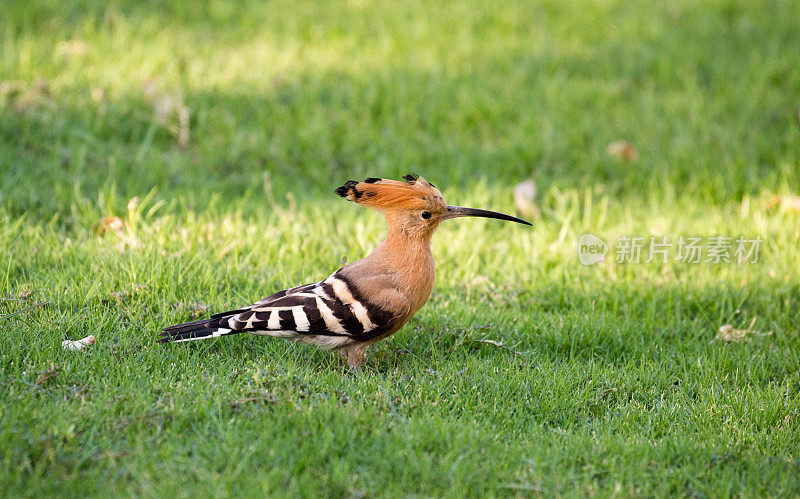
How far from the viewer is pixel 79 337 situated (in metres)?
3.61

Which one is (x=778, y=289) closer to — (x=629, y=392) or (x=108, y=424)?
(x=629, y=392)

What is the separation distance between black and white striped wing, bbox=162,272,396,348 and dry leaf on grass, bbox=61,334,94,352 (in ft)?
1.13

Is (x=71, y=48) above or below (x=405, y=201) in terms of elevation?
above

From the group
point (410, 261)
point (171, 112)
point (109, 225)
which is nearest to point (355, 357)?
point (410, 261)

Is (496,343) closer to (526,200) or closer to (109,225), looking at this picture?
(526,200)

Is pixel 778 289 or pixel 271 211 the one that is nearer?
pixel 778 289

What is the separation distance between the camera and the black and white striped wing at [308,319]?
11.4 ft

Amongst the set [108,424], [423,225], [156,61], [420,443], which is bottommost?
[420,443]

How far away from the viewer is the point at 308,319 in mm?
3471

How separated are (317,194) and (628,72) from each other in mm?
3697

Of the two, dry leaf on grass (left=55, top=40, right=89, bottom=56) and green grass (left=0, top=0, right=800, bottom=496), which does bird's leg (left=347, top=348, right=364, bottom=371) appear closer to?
green grass (left=0, top=0, right=800, bottom=496)

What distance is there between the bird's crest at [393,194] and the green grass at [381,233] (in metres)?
0.78

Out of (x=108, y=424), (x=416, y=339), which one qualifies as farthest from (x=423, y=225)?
(x=108, y=424)

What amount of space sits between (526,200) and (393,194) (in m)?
2.32
